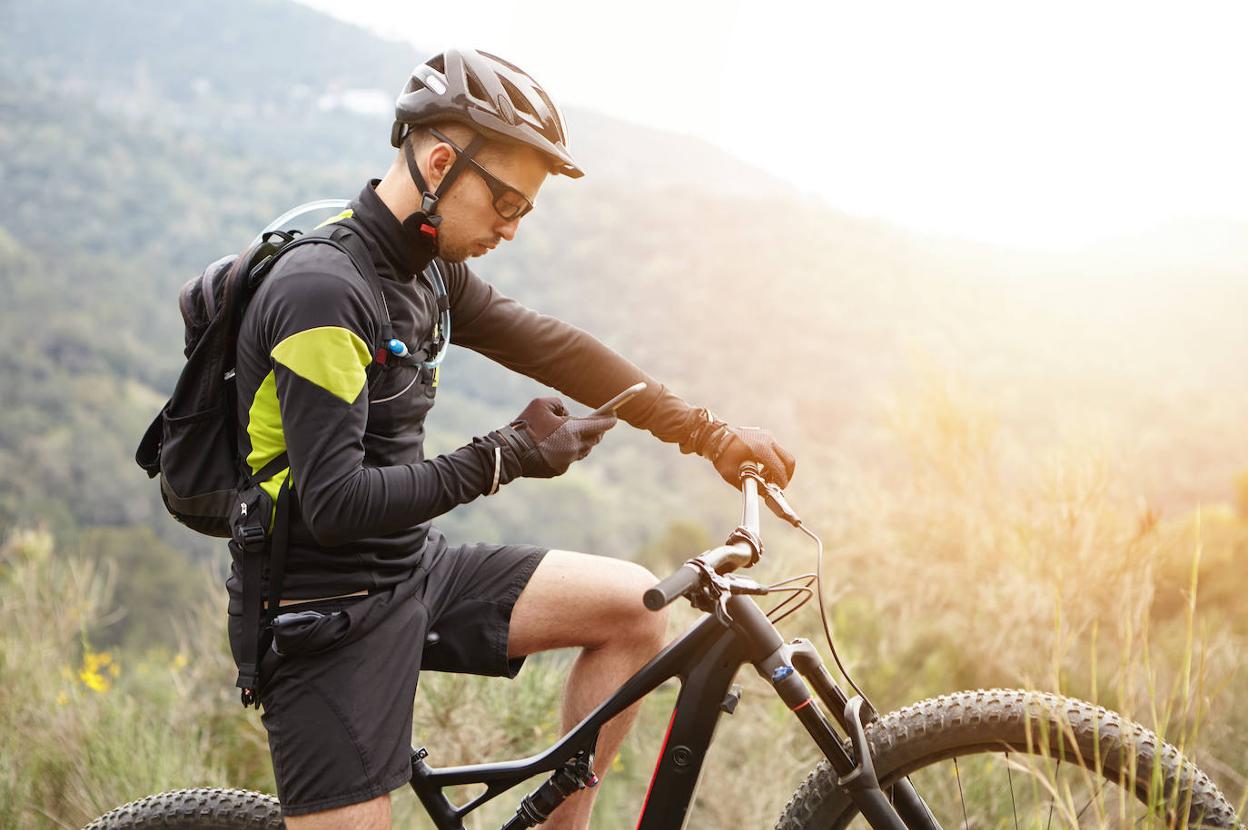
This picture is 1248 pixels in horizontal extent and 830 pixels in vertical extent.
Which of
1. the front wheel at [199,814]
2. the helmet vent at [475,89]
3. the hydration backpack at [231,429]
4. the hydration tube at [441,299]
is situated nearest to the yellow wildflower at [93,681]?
the front wheel at [199,814]

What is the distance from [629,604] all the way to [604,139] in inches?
3804

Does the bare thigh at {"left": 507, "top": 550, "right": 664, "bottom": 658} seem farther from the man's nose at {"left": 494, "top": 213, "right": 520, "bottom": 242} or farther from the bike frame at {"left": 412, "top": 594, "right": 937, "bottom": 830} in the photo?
the man's nose at {"left": 494, "top": 213, "right": 520, "bottom": 242}

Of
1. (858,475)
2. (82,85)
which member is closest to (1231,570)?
(858,475)

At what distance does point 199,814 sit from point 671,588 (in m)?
1.54

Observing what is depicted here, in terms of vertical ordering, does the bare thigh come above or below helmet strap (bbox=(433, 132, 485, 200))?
below

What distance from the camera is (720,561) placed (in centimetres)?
191

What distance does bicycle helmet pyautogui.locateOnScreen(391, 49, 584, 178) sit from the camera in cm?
221

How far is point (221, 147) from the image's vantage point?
302ft

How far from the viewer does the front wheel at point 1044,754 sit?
183 cm

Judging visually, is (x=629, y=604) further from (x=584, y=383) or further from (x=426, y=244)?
(x=426, y=244)

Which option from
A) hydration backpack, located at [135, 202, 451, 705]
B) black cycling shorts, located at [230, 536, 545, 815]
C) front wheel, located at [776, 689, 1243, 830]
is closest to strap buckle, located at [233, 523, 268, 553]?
hydration backpack, located at [135, 202, 451, 705]

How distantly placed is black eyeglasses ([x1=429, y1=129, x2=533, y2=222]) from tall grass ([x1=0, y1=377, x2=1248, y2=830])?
1376 mm

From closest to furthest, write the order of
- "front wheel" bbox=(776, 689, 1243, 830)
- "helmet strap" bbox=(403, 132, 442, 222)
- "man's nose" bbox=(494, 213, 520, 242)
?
1. "front wheel" bbox=(776, 689, 1243, 830)
2. "helmet strap" bbox=(403, 132, 442, 222)
3. "man's nose" bbox=(494, 213, 520, 242)

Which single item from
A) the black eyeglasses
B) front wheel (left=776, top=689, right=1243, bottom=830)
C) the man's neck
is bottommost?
front wheel (left=776, top=689, right=1243, bottom=830)
